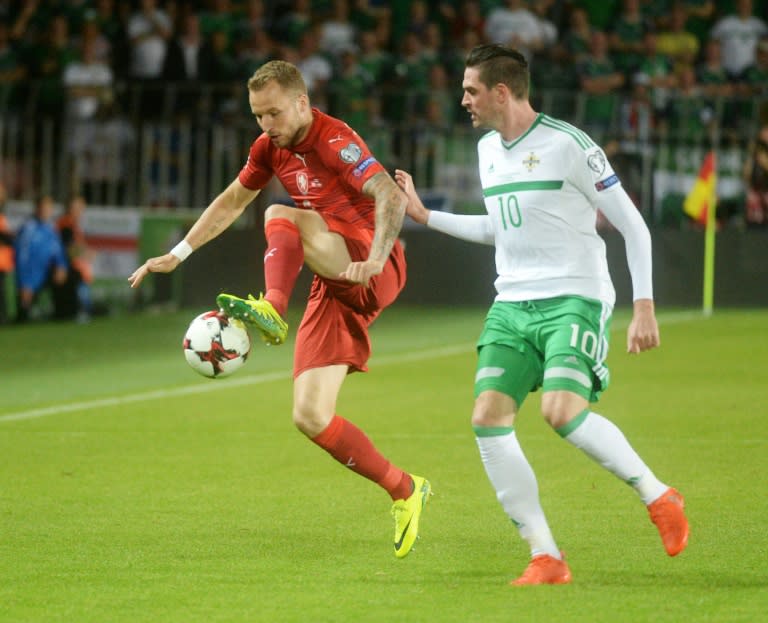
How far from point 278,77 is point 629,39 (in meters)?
16.1

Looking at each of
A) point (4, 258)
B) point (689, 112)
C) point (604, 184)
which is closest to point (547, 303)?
point (604, 184)

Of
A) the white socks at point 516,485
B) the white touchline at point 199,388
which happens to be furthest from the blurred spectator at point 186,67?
the white socks at point 516,485

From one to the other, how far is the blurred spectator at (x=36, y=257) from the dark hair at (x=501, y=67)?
1409 cm

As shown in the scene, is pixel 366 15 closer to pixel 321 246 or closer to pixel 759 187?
pixel 759 187

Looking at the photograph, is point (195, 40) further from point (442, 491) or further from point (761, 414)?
point (442, 491)

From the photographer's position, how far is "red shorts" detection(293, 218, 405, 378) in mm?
7316

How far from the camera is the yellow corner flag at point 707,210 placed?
67.5 feet

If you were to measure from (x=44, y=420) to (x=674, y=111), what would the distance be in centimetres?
1234

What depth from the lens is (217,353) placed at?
7086mm

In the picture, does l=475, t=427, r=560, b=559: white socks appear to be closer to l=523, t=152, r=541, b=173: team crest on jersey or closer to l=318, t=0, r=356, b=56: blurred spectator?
l=523, t=152, r=541, b=173: team crest on jersey

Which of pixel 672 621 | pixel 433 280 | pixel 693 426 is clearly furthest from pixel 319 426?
pixel 433 280

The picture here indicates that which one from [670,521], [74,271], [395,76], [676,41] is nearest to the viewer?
[670,521]

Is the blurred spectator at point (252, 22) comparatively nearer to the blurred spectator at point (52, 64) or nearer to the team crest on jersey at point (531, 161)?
the blurred spectator at point (52, 64)

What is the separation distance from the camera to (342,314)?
740 centimetres
